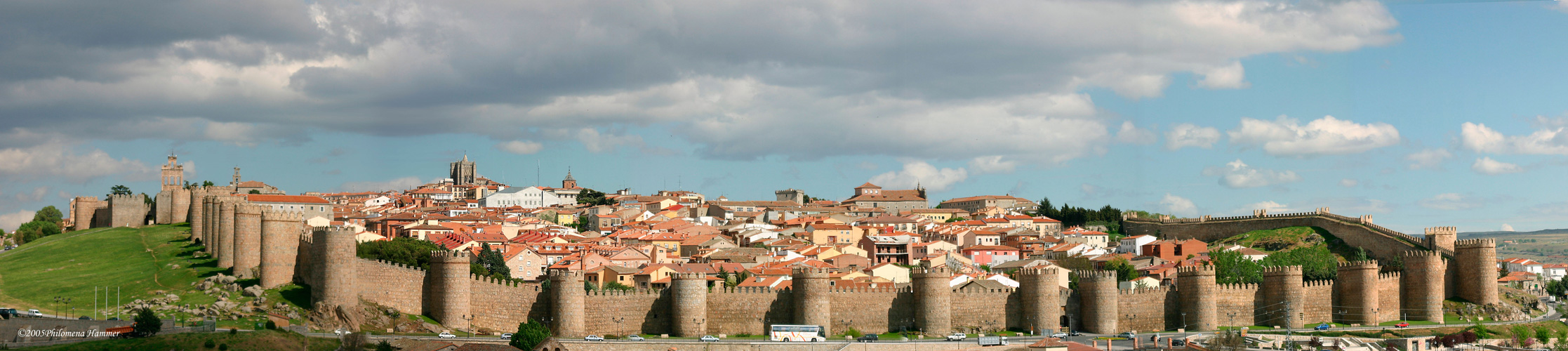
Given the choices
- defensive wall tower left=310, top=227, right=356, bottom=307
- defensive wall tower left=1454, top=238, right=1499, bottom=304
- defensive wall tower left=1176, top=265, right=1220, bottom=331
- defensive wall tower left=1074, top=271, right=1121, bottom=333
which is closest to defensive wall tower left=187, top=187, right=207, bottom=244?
defensive wall tower left=310, top=227, right=356, bottom=307

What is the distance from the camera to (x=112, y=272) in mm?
43719

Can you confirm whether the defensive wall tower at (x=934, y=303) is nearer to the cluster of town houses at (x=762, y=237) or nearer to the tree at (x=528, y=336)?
the cluster of town houses at (x=762, y=237)

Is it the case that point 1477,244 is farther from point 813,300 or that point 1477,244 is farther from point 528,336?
point 528,336

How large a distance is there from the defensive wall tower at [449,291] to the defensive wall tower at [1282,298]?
82.1 feet

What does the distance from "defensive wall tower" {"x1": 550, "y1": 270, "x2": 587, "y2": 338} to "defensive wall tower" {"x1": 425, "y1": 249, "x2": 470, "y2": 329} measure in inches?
92.5

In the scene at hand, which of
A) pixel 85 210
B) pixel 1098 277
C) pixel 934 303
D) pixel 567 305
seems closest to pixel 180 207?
pixel 85 210

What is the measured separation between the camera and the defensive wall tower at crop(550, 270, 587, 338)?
121ft

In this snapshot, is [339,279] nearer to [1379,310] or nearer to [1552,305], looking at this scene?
[1379,310]

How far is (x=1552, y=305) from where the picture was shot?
186ft

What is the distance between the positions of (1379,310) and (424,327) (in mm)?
30775

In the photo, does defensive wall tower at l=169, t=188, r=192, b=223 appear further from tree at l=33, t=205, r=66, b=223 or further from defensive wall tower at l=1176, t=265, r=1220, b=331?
defensive wall tower at l=1176, t=265, r=1220, b=331

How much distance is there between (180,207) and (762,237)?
1143 inches

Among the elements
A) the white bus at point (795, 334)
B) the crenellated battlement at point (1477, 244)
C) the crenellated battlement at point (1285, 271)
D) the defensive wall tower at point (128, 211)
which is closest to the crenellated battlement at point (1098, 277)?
the crenellated battlement at point (1285, 271)

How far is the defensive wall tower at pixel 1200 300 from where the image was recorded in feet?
135
